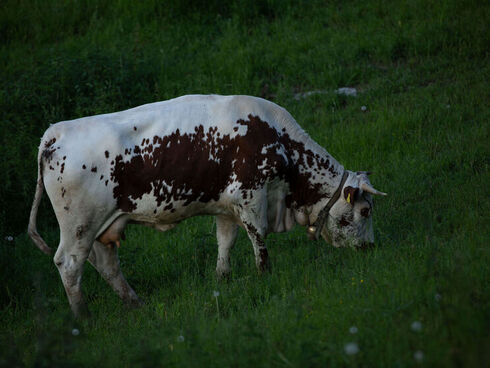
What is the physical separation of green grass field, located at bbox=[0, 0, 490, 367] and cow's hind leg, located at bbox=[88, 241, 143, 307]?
22 cm

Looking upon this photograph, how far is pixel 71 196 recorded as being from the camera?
6.80 metres

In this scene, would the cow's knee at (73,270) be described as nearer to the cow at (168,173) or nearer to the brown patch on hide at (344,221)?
the cow at (168,173)

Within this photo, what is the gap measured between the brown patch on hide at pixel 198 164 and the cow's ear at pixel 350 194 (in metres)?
0.84

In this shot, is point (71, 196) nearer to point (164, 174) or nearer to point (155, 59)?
point (164, 174)

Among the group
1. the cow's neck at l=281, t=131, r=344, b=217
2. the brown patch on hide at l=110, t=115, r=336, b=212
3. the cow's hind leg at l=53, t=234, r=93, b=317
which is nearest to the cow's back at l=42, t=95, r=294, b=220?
the brown patch on hide at l=110, t=115, r=336, b=212

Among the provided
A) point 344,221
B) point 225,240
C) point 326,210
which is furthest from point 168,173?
point 344,221

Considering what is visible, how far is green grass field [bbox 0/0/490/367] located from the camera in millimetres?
4703

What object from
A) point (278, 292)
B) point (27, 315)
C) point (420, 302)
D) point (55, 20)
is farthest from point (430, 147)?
point (55, 20)

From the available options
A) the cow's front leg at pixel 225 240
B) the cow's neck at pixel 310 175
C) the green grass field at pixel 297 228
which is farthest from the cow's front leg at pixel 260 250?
the cow's neck at pixel 310 175

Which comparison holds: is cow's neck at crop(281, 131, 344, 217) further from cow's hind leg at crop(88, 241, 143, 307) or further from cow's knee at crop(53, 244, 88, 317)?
cow's knee at crop(53, 244, 88, 317)

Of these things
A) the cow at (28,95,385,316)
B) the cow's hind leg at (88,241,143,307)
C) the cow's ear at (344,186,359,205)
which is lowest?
the cow's hind leg at (88,241,143,307)

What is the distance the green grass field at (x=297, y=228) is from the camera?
4.70 metres

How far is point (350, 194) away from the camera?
750cm

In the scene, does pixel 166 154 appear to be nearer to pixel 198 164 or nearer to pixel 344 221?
pixel 198 164
